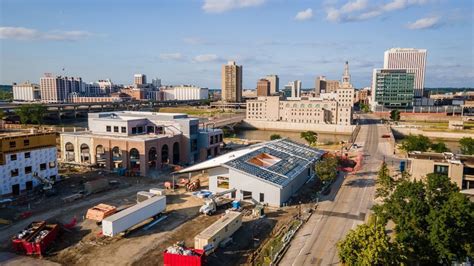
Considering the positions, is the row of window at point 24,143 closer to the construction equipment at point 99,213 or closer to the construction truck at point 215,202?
the construction equipment at point 99,213

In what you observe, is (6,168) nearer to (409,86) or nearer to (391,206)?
(391,206)

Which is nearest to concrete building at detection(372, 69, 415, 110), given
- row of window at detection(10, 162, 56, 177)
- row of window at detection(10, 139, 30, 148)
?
row of window at detection(10, 162, 56, 177)

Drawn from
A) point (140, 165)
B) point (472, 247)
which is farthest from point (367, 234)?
point (140, 165)

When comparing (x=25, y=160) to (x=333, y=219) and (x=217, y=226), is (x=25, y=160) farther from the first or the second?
(x=333, y=219)

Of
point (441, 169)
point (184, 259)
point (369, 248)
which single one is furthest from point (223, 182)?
point (441, 169)

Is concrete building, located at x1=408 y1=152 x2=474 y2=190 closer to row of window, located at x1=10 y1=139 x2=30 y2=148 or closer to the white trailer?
the white trailer

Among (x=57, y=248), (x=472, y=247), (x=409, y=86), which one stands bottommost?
(x=57, y=248)
